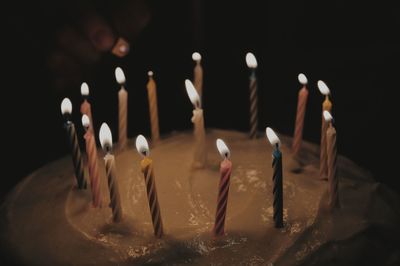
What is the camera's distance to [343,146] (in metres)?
3.64

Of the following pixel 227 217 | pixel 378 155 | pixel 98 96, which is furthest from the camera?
pixel 98 96

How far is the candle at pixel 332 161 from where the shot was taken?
212 cm

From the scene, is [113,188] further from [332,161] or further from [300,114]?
[300,114]

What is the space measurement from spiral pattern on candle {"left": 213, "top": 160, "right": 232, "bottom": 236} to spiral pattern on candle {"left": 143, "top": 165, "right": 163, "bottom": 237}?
0.24 m

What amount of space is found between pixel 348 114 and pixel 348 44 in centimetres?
91

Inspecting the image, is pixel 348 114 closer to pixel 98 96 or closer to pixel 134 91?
pixel 134 91

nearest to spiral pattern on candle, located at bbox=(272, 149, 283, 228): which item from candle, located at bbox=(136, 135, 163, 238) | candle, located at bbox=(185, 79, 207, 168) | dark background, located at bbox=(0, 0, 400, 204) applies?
candle, located at bbox=(136, 135, 163, 238)

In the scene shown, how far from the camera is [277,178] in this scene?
1996 millimetres

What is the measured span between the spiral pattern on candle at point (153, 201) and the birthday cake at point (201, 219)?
0.05m

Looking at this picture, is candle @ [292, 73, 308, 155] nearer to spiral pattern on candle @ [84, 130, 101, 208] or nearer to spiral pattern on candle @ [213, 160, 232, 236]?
spiral pattern on candle @ [213, 160, 232, 236]

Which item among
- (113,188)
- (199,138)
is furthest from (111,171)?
(199,138)

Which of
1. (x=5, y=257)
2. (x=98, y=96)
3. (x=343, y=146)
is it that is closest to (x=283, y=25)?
(x=343, y=146)

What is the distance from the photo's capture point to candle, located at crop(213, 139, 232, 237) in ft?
6.34

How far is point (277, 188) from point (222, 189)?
0.78 ft
